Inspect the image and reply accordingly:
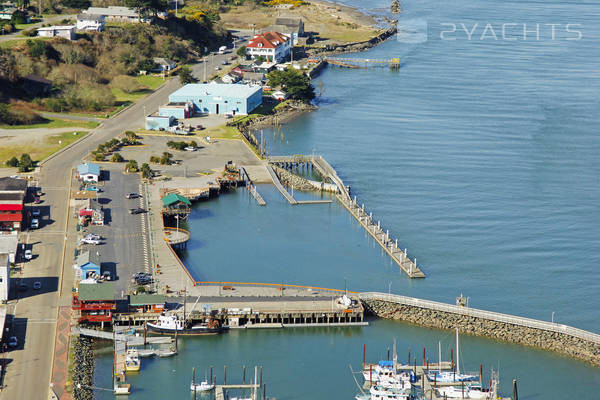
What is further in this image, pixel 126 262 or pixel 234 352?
pixel 126 262

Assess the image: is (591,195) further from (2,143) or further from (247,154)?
(2,143)

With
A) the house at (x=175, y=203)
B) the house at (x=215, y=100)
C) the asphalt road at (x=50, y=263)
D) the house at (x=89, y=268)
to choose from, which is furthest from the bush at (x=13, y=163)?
the house at (x=215, y=100)

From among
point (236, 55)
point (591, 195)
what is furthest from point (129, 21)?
point (591, 195)

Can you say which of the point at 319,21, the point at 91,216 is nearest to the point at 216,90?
the point at 91,216

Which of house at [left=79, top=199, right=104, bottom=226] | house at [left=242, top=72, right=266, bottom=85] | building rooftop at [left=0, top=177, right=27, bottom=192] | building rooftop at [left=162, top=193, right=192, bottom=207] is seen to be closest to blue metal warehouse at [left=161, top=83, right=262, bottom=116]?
house at [left=242, top=72, right=266, bottom=85]

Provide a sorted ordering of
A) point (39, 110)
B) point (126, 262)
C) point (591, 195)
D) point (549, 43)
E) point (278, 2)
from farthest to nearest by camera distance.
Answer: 1. point (278, 2)
2. point (549, 43)
3. point (39, 110)
4. point (591, 195)
5. point (126, 262)

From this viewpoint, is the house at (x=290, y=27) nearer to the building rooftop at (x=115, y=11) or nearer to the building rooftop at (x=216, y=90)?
the building rooftop at (x=115, y=11)
